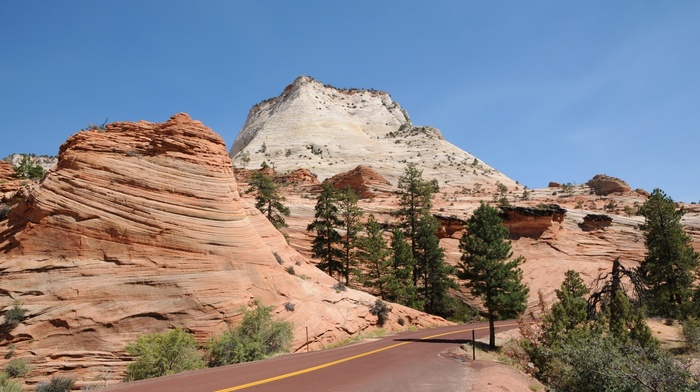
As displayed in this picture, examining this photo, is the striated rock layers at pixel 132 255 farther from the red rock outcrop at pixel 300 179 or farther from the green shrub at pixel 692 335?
the red rock outcrop at pixel 300 179

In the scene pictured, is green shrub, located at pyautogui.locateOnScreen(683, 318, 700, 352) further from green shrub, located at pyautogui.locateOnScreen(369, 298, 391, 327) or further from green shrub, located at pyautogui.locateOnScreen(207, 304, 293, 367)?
green shrub, located at pyautogui.locateOnScreen(207, 304, 293, 367)

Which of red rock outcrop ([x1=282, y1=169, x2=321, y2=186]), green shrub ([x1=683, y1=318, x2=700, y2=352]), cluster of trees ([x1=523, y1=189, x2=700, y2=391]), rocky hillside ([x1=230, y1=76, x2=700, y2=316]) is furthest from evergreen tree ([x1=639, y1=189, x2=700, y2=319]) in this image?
red rock outcrop ([x1=282, y1=169, x2=321, y2=186])

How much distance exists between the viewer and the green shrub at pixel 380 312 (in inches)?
998

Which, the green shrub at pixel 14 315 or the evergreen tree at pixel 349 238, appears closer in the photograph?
the green shrub at pixel 14 315

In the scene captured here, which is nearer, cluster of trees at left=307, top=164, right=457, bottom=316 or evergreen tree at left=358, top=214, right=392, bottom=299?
evergreen tree at left=358, top=214, right=392, bottom=299

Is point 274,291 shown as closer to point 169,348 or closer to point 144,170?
point 169,348

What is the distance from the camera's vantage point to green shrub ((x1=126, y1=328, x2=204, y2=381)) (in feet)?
41.7

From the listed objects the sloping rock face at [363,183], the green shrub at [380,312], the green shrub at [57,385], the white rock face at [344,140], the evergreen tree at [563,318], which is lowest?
the green shrub at [380,312]

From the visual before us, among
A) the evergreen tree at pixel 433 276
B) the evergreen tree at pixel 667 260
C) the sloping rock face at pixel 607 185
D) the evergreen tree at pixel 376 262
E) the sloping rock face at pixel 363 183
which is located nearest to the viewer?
the evergreen tree at pixel 667 260

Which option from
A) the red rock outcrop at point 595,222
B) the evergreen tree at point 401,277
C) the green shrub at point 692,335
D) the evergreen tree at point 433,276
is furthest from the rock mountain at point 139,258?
the red rock outcrop at point 595,222

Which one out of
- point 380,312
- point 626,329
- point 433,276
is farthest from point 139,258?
point 433,276

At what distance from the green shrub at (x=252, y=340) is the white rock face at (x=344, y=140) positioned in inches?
2517

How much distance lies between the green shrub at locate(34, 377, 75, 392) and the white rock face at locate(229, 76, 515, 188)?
2738 inches

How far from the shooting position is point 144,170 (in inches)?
743
